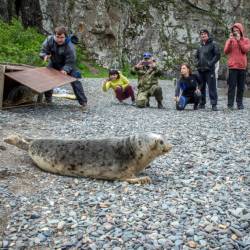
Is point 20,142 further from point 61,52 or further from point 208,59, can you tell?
point 208,59

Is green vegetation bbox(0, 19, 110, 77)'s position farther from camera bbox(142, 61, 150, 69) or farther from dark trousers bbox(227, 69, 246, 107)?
→ dark trousers bbox(227, 69, 246, 107)

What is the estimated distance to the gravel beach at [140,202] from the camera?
3.58 meters

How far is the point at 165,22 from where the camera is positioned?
21.5 meters

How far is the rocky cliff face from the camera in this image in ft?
65.1

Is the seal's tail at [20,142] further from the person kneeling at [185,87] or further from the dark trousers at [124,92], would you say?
the dark trousers at [124,92]

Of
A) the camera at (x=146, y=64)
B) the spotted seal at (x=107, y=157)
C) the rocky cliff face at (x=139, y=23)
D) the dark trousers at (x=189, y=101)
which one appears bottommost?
the spotted seal at (x=107, y=157)

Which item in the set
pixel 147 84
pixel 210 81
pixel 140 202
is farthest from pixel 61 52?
pixel 140 202

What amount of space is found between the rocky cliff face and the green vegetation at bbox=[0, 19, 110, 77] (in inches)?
41.2

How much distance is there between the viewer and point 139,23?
20.9 metres

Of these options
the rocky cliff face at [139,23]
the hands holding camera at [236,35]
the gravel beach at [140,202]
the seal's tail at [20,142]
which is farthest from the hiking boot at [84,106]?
the rocky cliff face at [139,23]

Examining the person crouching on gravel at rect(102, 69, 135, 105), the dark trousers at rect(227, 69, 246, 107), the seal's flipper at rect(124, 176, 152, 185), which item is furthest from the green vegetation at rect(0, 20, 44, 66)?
the seal's flipper at rect(124, 176, 152, 185)

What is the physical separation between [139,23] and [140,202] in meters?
17.4

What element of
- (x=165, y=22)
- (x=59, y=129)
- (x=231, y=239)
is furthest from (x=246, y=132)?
(x=165, y=22)

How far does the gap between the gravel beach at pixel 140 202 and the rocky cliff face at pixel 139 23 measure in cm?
1325
